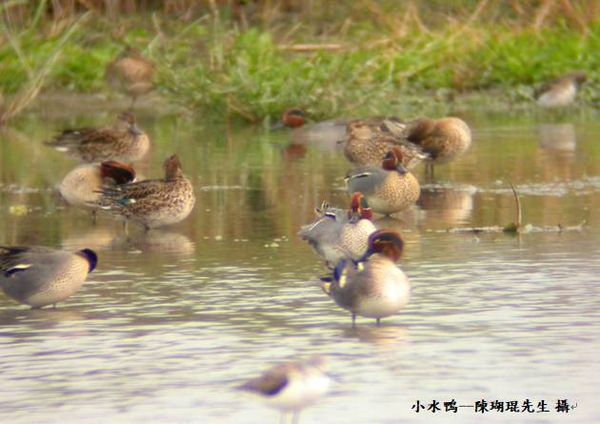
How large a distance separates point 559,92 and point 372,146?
10061mm

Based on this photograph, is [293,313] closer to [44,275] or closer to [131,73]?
[44,275]

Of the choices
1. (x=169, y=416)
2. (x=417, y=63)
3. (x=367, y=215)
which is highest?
(x=417, y=63)

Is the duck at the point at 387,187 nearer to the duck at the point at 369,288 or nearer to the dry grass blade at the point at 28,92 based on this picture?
the duck at the point at 369,288

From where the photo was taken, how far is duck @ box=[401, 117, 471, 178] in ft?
61.0

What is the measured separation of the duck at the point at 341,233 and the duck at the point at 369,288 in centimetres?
187

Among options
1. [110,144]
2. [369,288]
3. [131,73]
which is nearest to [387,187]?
[369,288]

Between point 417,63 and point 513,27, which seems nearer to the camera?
point 417,63

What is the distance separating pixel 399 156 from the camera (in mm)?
15609

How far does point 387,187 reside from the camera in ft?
49.1

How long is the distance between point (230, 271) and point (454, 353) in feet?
11.2

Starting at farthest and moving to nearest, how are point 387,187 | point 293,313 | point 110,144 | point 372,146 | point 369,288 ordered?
point 110,144, point 372,146, point 387,187, point 293,313, point 369,288

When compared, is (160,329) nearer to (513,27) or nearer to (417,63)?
(417,63)

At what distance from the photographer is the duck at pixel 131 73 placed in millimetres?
28984

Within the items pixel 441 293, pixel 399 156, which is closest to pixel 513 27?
pixel 399 156
